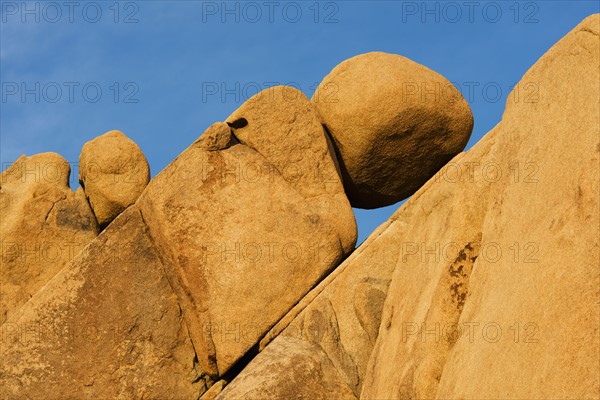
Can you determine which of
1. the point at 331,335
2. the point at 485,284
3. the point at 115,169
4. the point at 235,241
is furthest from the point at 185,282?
the point at 485,284

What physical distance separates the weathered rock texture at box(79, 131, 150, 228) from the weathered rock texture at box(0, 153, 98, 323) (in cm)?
40

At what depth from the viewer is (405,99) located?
7.40m

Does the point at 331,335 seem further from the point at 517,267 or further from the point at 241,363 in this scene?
the point at 517,267

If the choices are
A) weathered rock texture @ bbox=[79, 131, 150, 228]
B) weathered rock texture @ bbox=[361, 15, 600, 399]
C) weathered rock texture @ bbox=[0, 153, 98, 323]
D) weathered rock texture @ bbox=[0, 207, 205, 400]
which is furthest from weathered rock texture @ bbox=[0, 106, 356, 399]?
weathered rock texture @ bbox=[361, 15, 600, 399]

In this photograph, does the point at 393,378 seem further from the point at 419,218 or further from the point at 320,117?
the point at 320,117

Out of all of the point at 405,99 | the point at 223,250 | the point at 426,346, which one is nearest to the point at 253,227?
the point at 223,250

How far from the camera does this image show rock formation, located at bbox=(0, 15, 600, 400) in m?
5.23

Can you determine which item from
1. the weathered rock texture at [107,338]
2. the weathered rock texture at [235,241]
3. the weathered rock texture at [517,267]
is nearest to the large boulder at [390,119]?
the weathered rock texture at [235,241]

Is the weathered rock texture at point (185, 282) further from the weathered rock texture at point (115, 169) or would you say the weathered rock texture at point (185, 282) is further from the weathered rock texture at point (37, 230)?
Result: the weathered rock texture at point (37, 230)

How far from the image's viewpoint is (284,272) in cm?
714

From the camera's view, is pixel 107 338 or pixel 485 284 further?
pixel 107 338

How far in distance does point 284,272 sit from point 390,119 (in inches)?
59.2

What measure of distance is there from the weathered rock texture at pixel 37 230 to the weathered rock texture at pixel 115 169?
0.40 meters

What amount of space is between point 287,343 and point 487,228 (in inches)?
76.9
